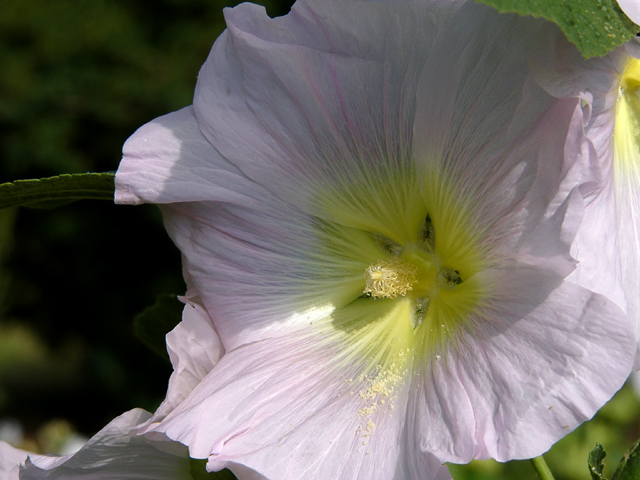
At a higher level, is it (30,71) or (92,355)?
(30,71)

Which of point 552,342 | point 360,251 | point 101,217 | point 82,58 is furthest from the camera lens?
point 101,217

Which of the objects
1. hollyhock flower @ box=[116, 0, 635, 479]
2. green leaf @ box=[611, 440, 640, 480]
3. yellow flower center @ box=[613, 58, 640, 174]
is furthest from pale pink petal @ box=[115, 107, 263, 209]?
green leaf @ box=[611, 440, 640, 480]

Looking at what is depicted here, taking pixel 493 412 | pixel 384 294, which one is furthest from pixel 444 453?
pixel 384 294

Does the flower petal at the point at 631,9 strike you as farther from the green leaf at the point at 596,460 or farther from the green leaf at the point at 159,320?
the green leaf at the point at 159,320

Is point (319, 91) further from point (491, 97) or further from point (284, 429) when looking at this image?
point (284, 429)

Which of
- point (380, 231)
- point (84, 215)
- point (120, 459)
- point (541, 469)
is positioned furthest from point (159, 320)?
point (84, 215)

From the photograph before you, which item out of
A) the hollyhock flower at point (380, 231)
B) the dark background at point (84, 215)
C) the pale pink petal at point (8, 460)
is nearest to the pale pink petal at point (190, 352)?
the hollyhock flower at point (380, 231)

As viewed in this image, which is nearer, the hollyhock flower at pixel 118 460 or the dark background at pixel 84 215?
the hollyhock flower at pixel 118 460
